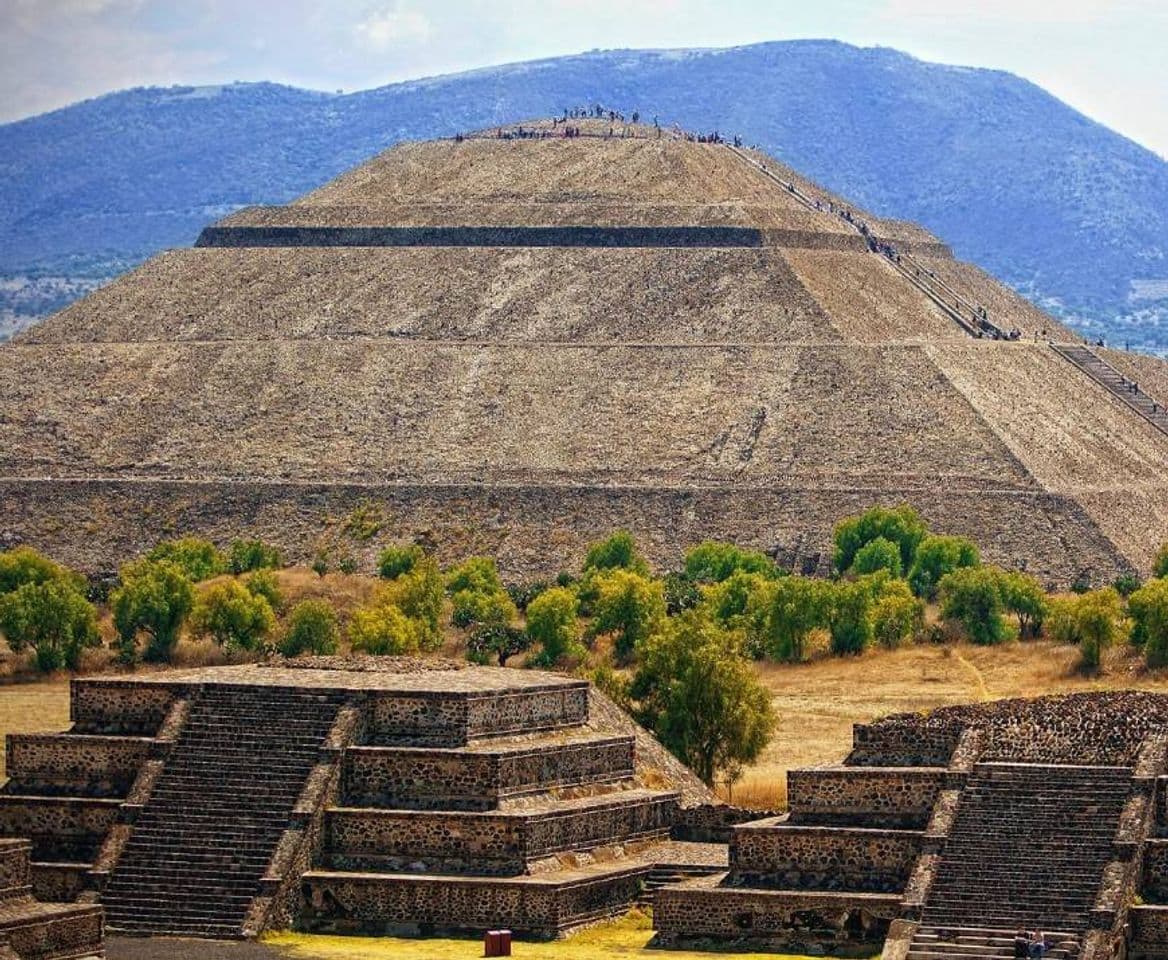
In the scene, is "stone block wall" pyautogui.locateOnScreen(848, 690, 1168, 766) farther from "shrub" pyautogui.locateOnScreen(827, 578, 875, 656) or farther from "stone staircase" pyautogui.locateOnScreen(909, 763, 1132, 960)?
"shrub" pyautogui.locateOnScreen(827, 578, 875, 656)

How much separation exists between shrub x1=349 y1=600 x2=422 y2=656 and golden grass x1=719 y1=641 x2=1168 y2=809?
9.24m

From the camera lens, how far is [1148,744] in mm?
55594

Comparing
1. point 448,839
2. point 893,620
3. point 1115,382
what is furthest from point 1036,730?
point 1115,382

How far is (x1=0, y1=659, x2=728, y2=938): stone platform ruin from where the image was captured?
185ft

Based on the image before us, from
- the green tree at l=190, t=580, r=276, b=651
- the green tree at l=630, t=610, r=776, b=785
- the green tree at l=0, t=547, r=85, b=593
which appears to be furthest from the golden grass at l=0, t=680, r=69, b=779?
the green tree at l=630, t=610, r=776, b=785

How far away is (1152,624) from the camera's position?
9750 cm

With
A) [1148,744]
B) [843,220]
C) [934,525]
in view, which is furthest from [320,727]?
[843,220]

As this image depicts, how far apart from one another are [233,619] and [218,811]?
151 ft

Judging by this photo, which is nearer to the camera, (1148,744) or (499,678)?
(1148,744)

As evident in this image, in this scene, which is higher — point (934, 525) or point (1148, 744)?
point (1148, 744)

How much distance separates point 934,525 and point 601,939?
238 feet

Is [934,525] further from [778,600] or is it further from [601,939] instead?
[601,939]

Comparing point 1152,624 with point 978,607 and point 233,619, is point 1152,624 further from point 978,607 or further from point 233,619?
point 233,619

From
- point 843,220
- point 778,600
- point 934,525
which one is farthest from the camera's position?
point 843,220
